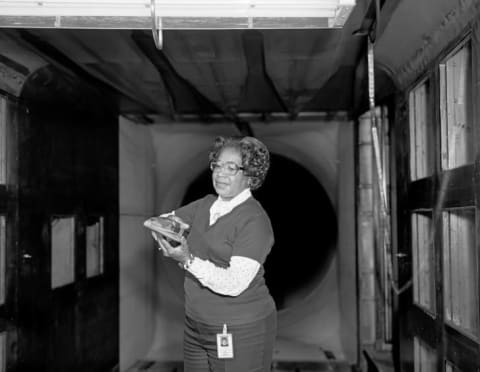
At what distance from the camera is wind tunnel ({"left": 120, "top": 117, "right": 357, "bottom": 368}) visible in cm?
333

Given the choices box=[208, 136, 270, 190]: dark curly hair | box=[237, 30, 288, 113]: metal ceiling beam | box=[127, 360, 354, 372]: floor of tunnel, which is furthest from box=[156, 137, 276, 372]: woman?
box=[127, 360, 354, 372]: floor of tunnel

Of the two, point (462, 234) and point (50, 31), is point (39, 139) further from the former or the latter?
point (462, 234)

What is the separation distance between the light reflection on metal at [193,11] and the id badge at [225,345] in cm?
91

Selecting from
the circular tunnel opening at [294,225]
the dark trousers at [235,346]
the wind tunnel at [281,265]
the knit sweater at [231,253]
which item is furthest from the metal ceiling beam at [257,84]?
the dark trousers at [235,346]

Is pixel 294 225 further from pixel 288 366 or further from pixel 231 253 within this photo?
pixel 231 253

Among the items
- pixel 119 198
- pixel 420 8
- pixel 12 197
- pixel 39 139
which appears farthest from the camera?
pixel 119 198

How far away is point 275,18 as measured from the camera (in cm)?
153

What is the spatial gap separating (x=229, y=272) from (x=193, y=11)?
75 cm

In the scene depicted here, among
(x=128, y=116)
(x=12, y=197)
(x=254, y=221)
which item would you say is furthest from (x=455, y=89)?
(x=128, y=116)

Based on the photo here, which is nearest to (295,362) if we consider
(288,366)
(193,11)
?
(288,366)

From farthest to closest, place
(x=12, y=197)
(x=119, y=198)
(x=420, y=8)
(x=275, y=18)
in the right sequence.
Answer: (x=119, y=198)
(x=12, y=197)
(x=420, y=8)
(x=275, y=18)

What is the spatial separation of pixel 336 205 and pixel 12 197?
7.07 ft

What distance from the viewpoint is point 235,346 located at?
1562 mm

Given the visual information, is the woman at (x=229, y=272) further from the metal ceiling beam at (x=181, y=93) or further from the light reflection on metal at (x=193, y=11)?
the metal ceiling beam at (x=181, y=93)
